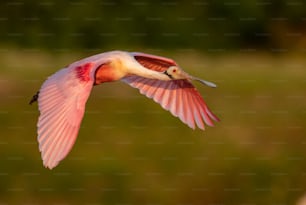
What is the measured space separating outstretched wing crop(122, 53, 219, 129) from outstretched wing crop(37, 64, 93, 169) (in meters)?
0.36

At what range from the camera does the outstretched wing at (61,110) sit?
140 inches

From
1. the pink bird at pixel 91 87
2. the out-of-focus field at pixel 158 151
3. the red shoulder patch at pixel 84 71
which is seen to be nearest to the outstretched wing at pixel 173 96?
the pink bird at pixel 91 87

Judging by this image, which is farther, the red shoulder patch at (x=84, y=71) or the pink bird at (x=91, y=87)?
the red shoulder patch at (x=84, y=71)

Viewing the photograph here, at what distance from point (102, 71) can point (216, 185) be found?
1447 millimetres

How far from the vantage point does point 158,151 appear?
18.0ft

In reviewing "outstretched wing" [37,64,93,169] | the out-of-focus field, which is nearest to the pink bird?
"outstretched wing" [37,64,93,169]

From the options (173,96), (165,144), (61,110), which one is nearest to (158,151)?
(165,144)

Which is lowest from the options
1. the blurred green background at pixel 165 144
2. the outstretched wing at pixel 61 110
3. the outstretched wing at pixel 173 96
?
the blurred green background at pixel 165 144

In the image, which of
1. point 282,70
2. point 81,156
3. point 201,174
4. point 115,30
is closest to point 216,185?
point 201,174

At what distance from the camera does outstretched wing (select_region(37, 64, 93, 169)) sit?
3.56 meters

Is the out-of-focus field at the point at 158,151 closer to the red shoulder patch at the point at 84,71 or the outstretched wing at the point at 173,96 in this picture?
the outstretched wing at the point at 173,96

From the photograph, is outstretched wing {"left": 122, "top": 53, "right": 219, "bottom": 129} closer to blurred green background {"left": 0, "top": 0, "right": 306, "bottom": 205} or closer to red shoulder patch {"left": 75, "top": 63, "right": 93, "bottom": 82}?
red shoulder patch {"left": 75, "top": 63, "right": 93, "bottom": 82}

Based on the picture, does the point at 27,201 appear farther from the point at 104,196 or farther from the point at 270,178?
the point at 270,178

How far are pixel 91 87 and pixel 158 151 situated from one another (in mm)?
1694
